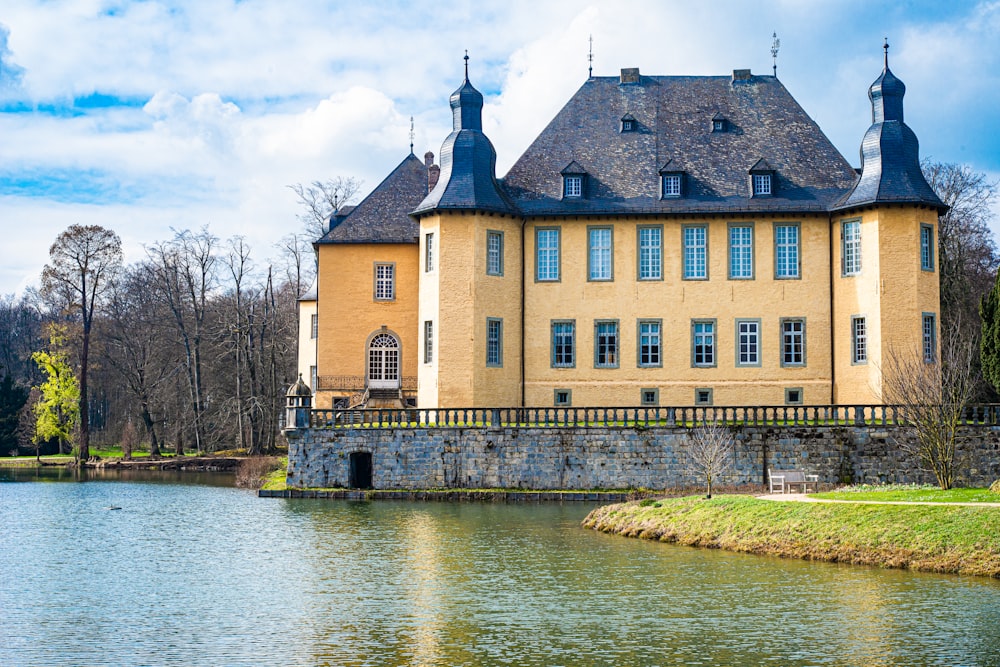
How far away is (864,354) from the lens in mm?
37094

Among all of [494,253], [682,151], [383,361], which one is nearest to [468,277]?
[494,253]

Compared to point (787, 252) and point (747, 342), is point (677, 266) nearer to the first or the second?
point (747, 342)

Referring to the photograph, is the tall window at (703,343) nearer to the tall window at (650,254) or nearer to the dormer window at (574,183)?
the tall window at (650,254)

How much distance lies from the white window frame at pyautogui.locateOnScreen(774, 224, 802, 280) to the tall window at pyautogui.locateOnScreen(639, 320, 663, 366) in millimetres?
4155

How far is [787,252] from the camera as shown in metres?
38.3

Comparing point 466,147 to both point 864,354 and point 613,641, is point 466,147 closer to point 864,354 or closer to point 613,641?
point 864,354

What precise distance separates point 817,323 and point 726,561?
18.7m

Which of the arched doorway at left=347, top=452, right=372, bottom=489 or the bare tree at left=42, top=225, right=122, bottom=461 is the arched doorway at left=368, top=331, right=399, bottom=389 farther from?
the bare tree at left=42, top=225, right=122, bottom=461

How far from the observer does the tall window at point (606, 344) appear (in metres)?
38.7

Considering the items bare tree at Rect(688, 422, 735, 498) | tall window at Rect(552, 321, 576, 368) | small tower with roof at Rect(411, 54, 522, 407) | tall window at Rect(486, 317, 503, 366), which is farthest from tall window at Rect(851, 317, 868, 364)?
tall window at Rect(486, 317, 503, 366)

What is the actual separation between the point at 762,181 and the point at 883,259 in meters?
4.58

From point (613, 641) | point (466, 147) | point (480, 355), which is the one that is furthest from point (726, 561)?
point (466, 147)

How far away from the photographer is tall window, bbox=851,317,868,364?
1458 inches

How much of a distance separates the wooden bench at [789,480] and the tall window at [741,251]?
8.94m
